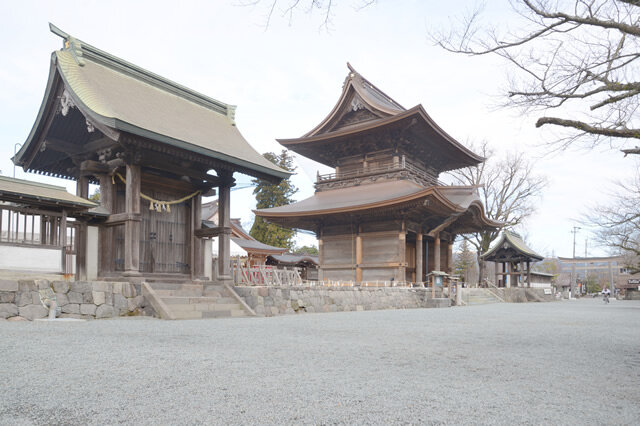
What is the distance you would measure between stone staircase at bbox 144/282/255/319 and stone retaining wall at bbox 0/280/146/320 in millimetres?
472

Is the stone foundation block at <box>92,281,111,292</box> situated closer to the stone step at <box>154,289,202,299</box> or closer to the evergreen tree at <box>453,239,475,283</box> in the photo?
the stone step at <box>154,289,202,299</box>

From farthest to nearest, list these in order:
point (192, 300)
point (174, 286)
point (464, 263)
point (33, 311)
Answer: point (464, 263) → point (174, 286) → point (192, 300) → point (33, 311)

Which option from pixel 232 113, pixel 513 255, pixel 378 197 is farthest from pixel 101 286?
pixel 513 255

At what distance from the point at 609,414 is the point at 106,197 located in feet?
38.6

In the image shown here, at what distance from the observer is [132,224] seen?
36.6 ft

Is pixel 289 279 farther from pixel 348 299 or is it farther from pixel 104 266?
pixel 104 266

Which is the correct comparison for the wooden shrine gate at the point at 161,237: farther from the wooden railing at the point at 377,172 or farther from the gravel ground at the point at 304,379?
the wooden railing at the point at 377,172

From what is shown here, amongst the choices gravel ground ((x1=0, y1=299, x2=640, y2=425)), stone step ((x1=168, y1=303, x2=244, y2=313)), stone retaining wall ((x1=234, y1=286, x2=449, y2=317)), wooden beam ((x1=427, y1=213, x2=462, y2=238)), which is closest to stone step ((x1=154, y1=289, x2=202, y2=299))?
stone step ((x1=168, y1=303, x2=244, y2=313))

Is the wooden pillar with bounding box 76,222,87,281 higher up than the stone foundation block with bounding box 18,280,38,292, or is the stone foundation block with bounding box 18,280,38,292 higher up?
the wooden pillar with bounding box 76,222,87,281

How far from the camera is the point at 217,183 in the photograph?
1371cm

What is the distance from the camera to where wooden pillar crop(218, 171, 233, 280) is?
13.4 meters

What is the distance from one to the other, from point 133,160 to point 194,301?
3668 mm

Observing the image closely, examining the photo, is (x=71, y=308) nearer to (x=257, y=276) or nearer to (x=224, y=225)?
(x=224, y=225)

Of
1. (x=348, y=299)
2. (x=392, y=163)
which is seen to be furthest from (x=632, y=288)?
(x=348, y=299)
